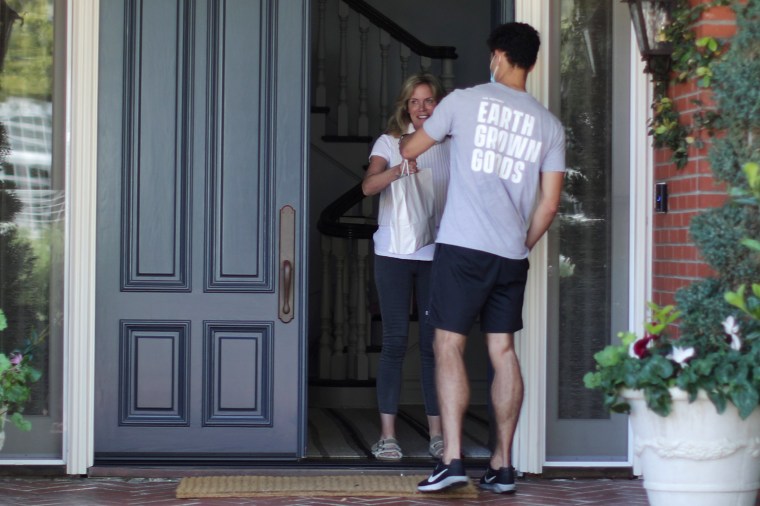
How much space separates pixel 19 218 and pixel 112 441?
3.33 feet

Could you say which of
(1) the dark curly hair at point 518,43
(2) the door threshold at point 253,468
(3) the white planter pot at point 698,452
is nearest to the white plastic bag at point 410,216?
(1) the dark curly hair at point 518,43

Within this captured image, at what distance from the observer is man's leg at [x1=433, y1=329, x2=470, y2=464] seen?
421cm

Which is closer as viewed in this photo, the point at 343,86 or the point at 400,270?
the point at 400,270

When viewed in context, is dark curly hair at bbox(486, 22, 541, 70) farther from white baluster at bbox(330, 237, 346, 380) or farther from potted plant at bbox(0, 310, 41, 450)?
white baluster at bbox(330, 237, 346, 380)

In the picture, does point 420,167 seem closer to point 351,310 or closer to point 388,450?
point 388,450

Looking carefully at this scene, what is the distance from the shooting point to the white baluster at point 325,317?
7000 mm

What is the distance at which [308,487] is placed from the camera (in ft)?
14.7

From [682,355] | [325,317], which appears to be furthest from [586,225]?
[325,317]

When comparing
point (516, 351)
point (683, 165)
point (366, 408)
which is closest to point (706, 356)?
point (683, 165)

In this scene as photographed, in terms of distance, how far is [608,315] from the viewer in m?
4.82

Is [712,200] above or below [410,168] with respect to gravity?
below

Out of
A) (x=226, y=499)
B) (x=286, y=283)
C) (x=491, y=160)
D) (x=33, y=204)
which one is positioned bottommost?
(x=226, y=499)

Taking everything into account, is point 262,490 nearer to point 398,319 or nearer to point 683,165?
point 398,319

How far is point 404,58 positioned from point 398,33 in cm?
21
